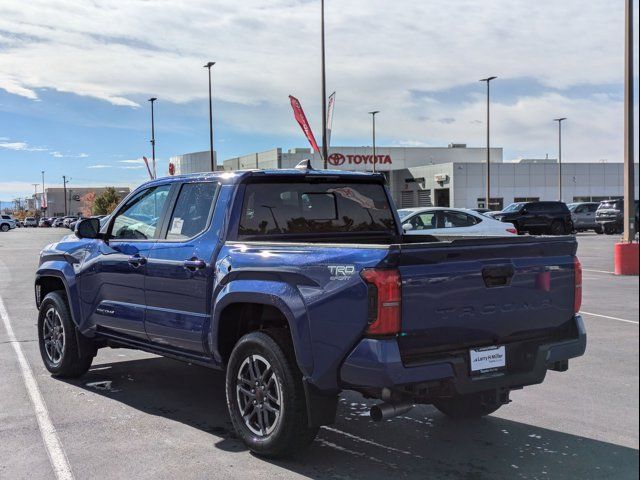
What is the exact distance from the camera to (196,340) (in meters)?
4.92

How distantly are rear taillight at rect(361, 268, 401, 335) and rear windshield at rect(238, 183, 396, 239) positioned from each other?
1631 millimetres

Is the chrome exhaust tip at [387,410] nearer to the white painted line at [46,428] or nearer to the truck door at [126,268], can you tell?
the white painted line at [46,428]

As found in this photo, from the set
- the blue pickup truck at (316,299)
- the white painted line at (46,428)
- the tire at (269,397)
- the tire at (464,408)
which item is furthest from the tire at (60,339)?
the tire at (464,408)

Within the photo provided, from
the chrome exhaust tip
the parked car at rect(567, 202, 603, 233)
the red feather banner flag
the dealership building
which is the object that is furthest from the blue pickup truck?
the dealership building

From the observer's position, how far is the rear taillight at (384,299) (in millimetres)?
3611

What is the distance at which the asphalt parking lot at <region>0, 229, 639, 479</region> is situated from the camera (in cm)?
423

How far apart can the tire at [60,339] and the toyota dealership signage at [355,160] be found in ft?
190

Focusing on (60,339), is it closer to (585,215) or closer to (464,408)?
(464,408)

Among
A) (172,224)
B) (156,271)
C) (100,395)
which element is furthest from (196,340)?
(100,395)

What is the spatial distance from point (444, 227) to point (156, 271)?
1379 centimetres

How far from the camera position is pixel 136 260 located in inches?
219

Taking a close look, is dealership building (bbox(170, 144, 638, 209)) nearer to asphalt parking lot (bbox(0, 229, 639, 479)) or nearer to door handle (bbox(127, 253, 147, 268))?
asphalt parking lot (bbox(0, 229, 639, 479))

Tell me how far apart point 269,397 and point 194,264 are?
119 cm

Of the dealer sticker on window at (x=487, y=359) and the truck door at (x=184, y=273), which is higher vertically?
the truck door at (x=184, y=273)
